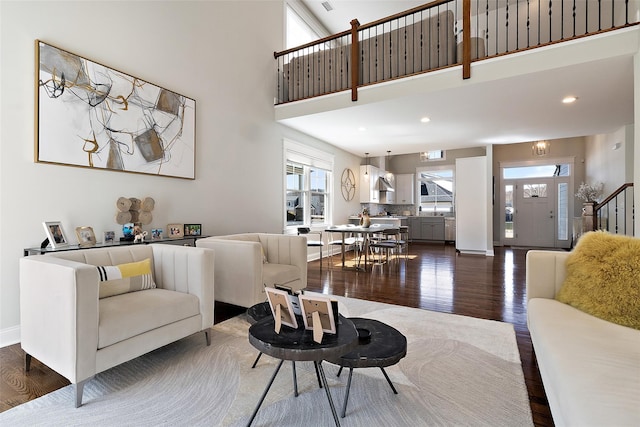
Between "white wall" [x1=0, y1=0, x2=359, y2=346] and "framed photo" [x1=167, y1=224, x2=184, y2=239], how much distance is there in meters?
0.11

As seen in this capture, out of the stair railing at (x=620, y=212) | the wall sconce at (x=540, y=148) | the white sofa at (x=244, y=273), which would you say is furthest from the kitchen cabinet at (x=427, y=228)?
the white sofa at (x=244, y=273)

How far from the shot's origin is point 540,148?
8.52 metres

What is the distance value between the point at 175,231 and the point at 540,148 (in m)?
9.50

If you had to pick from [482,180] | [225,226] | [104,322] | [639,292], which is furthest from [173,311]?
[482,180]

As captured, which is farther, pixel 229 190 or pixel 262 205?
pixel 262 205

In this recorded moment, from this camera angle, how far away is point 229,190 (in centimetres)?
432

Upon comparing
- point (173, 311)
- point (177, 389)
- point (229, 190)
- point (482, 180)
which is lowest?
point (177, 389)

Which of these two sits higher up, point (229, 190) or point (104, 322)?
point (229, 190)

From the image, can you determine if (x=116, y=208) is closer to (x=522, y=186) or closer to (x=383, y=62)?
(x=383, y=62)

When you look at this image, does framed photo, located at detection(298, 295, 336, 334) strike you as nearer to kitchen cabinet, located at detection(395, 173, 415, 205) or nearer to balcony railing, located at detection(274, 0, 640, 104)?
balcony railing, located at detection(274, 0, 640, 104)

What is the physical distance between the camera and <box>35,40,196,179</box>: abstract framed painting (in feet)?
8.29

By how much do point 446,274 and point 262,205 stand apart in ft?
10.6

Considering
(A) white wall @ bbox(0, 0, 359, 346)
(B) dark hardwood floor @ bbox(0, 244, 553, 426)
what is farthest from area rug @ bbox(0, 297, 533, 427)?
(A) white wall @ bbox(0, 0, 359, 346)

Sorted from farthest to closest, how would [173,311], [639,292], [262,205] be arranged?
[262,205] → [173,311] → [639,292]
